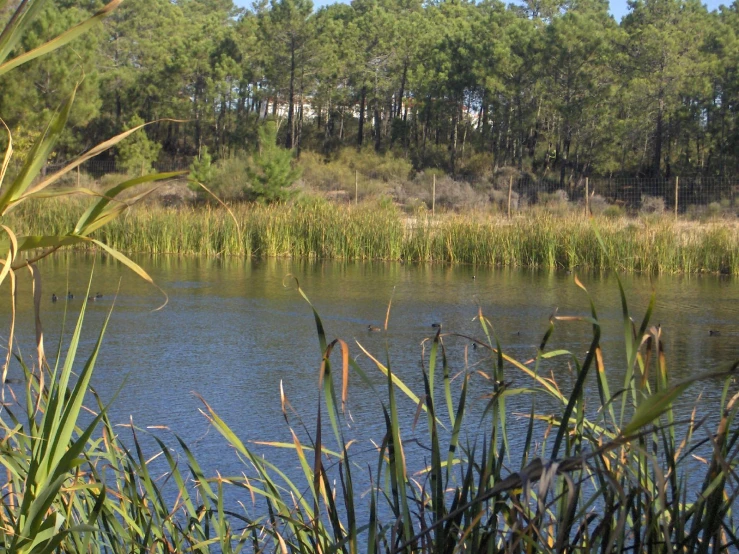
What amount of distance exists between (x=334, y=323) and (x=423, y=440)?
4.23 m

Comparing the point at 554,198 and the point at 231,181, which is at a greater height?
the point at 231,181

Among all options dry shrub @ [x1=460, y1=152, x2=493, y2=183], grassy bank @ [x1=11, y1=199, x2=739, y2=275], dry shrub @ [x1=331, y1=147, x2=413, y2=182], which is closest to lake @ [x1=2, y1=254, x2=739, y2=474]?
grassy bank @ [x1=11, y1=199, x2=739, y2=275]

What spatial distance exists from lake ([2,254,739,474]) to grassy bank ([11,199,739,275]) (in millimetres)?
1027

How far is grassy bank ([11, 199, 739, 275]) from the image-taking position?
15.0 meters

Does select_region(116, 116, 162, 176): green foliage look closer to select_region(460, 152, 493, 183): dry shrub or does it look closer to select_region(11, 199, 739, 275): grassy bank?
select_region(460, 152, 493, 183): dry shrub

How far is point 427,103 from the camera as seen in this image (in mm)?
39719

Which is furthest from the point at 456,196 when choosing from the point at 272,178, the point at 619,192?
the point at 272,178

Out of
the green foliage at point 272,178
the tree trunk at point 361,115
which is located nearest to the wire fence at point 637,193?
the green foliage at point 272,178

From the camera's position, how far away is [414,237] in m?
16.7

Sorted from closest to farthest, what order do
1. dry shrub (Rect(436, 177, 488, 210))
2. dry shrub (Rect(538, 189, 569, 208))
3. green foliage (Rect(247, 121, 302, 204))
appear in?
green foliage (Rect(247, 121, 302, 204)) → dry shrub (Rect(538, 189, 569, 208)) → dry shrub (Rect(436, 177, 488, 210))

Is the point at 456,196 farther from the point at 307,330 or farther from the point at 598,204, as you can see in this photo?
the point at 307,330

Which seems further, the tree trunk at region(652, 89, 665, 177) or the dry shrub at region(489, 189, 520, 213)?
the tree trunk at region(652, 89, 665, 177)

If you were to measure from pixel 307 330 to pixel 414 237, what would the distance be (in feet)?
27.6

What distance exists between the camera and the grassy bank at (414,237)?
15023mm
